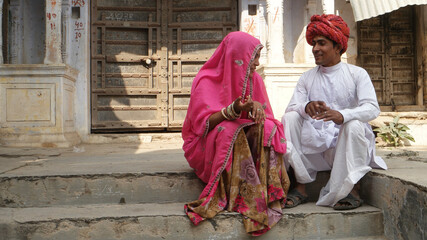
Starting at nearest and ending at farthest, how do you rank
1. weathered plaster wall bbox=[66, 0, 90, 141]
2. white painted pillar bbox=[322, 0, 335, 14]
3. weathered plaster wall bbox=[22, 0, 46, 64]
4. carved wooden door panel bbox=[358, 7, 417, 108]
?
1. white painted pillar bbox=[322, 0, 335, 14]
2. weathered plaster wall bbox=[66, 0, 90, 141]
3. weathered plaster wall bbox=[22, 0, 46, 64]
4. carved wooden door panel bbox=[358, 7, 417, 108]

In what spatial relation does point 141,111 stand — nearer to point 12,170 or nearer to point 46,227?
point 12,170

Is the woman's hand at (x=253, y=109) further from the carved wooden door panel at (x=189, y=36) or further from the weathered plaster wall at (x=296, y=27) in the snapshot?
the weathered plaster wall at (x=296, y=27)

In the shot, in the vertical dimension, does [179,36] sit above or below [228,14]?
below

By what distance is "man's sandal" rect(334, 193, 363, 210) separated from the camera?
2.16 metres

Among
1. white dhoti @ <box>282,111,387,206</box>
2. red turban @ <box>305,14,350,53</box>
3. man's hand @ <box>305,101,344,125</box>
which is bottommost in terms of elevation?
white dhoti @ <box>282,111,387,206</box>

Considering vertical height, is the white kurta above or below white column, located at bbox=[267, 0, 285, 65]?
below

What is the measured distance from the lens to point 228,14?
6.79 metres

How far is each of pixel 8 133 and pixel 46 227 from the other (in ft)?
13.1

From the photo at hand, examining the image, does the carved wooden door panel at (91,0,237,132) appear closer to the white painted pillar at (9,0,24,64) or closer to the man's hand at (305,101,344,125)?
the white painted pillar at (9,0,24,64)

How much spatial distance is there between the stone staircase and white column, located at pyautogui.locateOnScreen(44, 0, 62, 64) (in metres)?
3.43

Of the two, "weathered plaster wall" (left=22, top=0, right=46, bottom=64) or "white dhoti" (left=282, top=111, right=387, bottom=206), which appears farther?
"weathered plaster wall" (left=22, top=0, right=46, bottom=64)

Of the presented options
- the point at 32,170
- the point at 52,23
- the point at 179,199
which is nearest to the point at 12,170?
the point at 32,170

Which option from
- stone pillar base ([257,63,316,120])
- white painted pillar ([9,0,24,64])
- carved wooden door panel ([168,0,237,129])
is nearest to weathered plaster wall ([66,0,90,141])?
white painted pillar ([9,0,24,64])

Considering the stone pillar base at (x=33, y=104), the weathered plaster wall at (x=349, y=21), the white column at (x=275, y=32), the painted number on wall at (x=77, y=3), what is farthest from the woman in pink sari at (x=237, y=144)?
the weathered plaster wall at (x=349, y=21)
